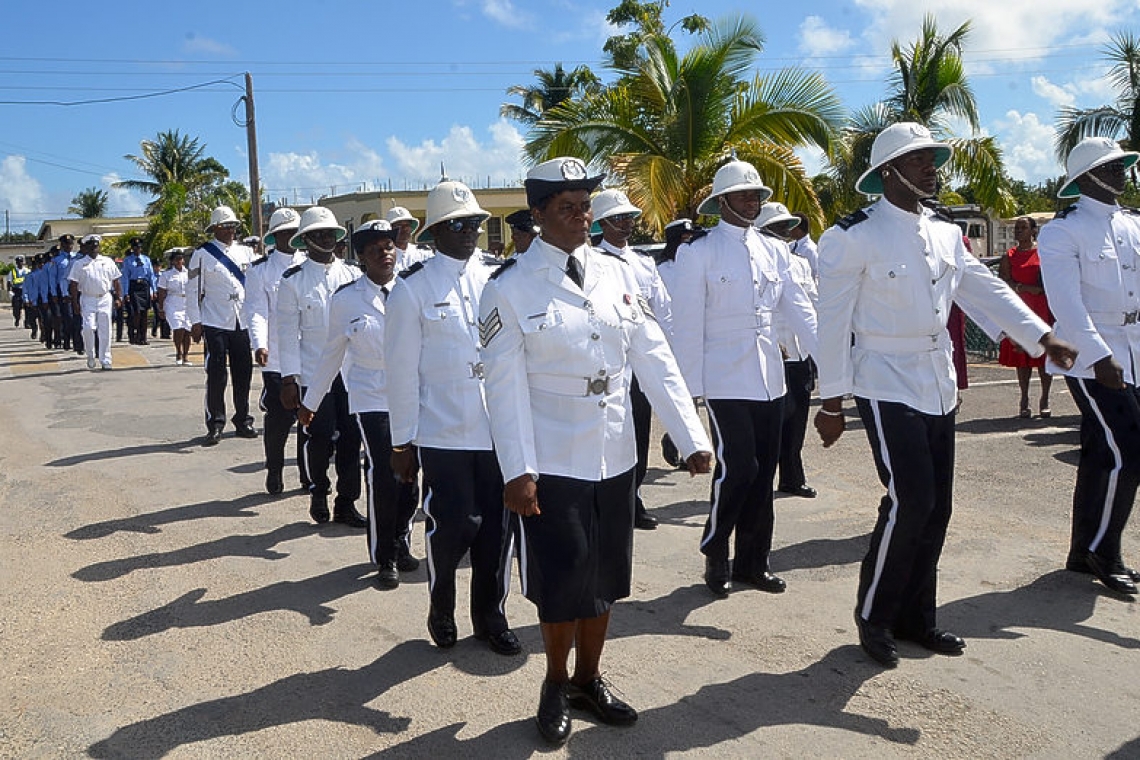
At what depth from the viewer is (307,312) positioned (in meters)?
7.27

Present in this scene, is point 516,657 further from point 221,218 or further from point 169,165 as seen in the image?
point 169,165

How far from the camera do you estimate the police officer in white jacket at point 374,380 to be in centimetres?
597

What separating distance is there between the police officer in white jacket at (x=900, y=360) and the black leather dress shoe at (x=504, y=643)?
4.95 feet

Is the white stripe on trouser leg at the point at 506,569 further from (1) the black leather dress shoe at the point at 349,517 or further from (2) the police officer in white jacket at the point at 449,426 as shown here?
(1) the black leather dress shoe at the point at 349,517

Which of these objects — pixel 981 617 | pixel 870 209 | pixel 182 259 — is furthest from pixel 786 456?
pixel 182 259

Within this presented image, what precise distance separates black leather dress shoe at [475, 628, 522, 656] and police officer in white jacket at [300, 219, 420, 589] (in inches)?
46.1

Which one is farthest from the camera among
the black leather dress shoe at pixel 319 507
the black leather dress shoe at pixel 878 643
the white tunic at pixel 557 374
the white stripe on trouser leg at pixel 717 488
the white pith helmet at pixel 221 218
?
the white pith helmet at pixel 221 218

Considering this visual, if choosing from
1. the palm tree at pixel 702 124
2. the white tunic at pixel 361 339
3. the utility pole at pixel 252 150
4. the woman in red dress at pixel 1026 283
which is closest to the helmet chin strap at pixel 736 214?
the white tunic at pixel 361 339

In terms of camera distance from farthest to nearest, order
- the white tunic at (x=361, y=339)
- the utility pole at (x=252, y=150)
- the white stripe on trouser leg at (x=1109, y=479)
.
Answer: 1. the utility pole at (x=252, y=150)
2. the white tunic at (x=361, y=339)
3. the white stripe on trouser leg at (x=1109, y=479)

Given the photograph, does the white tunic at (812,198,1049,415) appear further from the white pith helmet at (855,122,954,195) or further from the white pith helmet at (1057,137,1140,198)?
the white pith helmet at (1057,137,1140,198)

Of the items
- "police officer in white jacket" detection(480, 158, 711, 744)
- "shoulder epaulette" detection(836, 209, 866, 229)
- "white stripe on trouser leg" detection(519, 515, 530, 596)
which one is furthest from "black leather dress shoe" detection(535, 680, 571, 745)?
"shoulder epaulette" detection(836, 209, 866, 229)

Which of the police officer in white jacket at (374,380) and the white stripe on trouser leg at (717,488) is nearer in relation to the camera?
the white stripe on trouser leg at (717,488)

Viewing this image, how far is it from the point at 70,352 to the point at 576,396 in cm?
2203

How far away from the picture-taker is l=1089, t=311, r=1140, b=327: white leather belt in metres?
5.65
